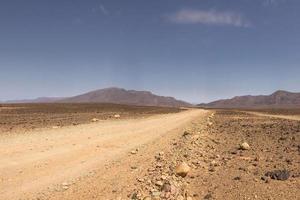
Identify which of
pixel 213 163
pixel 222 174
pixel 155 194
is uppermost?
pixel 213 163

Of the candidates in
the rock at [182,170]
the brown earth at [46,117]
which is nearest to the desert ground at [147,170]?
the rock at [182,170]

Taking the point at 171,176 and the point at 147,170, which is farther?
the point at 147,170

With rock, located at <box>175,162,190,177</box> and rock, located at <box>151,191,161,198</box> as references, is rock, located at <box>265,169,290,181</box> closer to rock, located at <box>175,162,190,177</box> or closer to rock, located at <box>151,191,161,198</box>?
rock, located at <box>175,162,190,177</box>

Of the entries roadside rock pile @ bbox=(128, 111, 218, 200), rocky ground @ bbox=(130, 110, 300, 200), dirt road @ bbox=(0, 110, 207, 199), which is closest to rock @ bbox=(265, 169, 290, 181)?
rocky ground @ bbox=(130, 110, 300, 200)

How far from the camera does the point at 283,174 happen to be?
1224cm

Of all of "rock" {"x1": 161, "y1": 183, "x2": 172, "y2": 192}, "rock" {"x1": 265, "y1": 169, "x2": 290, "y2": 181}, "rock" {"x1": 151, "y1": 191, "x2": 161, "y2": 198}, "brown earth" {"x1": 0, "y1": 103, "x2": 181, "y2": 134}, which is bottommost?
"rock" {"x1": 151, "y1": 191, "x2": 161, "y2": 198}

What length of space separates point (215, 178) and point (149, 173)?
1.92m

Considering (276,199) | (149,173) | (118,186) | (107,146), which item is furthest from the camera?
(107,146)

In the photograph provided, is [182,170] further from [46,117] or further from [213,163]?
[46,117]

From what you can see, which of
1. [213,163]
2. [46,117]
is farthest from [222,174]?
[46,117]

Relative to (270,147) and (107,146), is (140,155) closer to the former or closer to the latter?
(107,146)

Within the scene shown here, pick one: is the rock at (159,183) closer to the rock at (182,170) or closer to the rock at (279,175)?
the rock at (182,170)

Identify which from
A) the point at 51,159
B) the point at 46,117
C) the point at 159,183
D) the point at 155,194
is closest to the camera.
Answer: the point at 155,194

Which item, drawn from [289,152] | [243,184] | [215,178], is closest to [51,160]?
[215,178]
